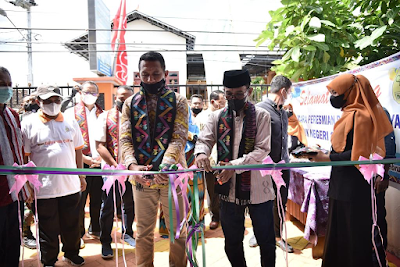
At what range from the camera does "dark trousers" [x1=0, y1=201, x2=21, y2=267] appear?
7.48ft

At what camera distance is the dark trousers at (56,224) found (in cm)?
283

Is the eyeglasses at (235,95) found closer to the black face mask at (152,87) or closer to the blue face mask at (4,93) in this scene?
the black face mask at (152,87)

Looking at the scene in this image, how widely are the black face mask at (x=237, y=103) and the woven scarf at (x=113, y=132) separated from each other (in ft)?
5.10

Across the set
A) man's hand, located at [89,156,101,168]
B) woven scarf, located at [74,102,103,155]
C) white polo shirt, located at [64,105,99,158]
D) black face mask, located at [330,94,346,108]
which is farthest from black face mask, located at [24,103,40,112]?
black face mask, located at [330,94,346,108]

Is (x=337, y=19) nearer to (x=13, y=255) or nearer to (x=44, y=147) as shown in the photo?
(x=44, y=147)

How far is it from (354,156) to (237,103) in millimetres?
1040

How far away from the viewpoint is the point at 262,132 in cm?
234

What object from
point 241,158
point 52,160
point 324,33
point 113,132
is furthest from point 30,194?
point 324,33

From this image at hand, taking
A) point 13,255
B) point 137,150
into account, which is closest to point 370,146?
point 137,150

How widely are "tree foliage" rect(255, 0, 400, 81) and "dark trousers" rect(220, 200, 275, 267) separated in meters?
2.66

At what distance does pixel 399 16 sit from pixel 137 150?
341 cm

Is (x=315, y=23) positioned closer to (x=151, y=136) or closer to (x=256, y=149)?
(x=256, y=149)

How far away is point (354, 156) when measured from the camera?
2316 millimetres

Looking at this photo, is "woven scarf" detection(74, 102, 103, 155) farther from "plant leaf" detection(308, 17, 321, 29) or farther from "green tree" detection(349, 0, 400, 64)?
"green tree" detection(349, 0, 400, 64)
